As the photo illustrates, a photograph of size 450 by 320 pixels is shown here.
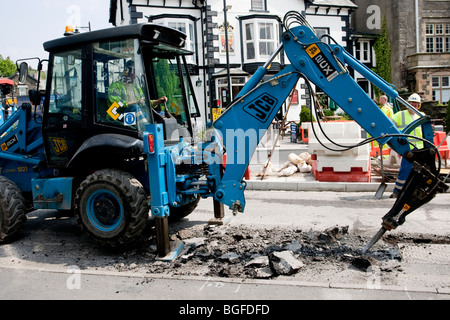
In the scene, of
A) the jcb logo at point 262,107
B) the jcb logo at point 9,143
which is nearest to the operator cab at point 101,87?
the jcb logo at point 9,143

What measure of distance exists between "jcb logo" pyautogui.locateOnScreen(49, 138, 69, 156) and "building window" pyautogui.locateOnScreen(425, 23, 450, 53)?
33978 millimetres

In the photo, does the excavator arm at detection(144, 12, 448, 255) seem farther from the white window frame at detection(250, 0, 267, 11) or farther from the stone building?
the stone building

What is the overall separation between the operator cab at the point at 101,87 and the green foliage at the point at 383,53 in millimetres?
30865

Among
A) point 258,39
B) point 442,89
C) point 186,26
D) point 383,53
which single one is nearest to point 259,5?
point 258,39

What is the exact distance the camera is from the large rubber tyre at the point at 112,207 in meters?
5.33

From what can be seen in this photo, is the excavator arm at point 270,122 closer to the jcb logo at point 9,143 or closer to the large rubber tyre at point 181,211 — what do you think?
the large rubber tyre at point 181,211

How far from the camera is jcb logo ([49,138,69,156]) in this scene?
6023 mm

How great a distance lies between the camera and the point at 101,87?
568cm

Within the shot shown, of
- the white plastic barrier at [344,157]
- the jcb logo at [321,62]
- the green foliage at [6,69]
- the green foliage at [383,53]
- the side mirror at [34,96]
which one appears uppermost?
the green foliage at [6,69]

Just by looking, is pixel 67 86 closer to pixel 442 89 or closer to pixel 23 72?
pixel 23 72

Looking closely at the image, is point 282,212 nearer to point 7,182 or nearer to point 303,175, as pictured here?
A: point 303,175

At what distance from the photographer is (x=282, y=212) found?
7.64m

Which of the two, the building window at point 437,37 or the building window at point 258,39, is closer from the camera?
the building window at point 258,39

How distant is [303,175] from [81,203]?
6.55 metres
